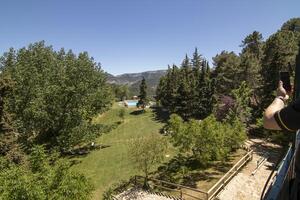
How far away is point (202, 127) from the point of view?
2347 cm

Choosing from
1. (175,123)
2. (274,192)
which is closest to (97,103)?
(175,123)

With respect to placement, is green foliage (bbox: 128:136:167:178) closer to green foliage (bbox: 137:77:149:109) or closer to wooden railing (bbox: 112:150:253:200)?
wooden railing (bbox: 112:150:253:200)

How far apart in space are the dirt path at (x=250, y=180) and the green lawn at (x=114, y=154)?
7767 millimetres

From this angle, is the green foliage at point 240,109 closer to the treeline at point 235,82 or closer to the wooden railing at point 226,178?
the treeline at point 235,82

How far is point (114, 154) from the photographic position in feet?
112

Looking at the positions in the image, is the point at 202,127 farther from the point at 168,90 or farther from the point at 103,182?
the point at 168,90

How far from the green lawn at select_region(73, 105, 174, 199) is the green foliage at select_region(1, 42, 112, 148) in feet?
12.2

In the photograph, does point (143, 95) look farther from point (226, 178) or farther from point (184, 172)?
point (226, 178)

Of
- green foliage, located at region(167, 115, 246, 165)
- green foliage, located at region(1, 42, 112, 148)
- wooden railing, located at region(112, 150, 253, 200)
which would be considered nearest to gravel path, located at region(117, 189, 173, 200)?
wooden railing, located at region(112, 150, 253, 200)

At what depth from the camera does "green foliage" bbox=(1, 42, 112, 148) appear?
1224 inches

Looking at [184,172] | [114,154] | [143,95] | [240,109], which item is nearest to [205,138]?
[184,172]

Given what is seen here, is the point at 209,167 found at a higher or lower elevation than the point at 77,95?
lower

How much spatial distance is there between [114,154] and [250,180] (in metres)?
19.1

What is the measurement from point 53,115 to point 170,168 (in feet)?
57.6
